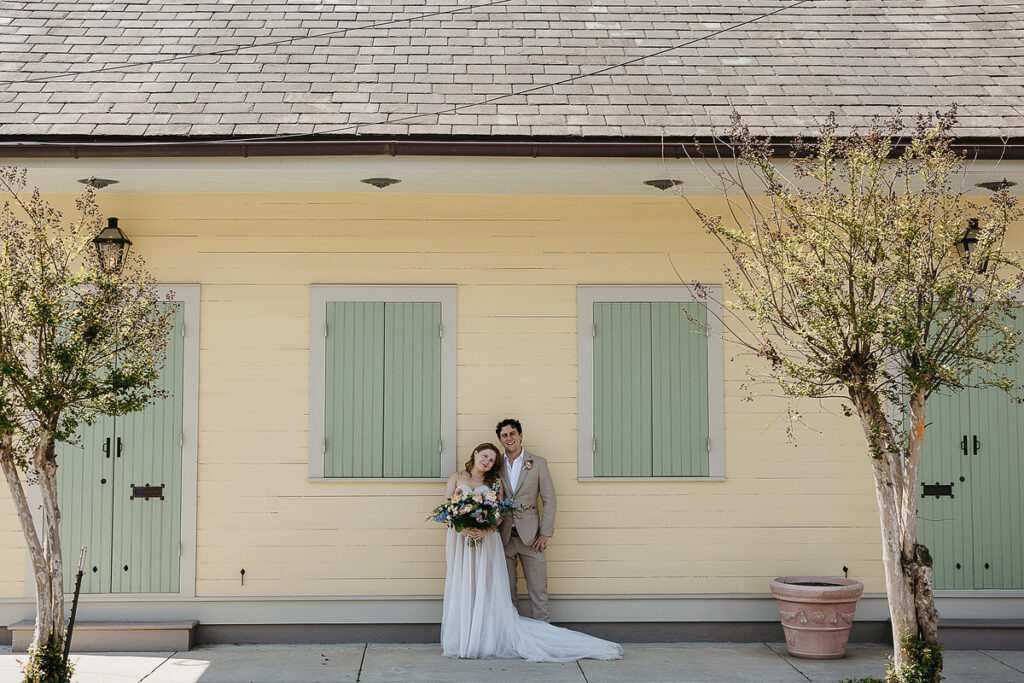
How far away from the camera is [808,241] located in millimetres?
5230

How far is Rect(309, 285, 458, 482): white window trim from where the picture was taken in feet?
25.3

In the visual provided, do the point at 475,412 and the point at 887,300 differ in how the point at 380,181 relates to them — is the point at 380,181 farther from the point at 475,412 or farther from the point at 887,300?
the point at 887,300

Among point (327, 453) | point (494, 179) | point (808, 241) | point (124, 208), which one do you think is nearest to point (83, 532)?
point (327, 453)

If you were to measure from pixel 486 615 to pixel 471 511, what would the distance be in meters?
0.76

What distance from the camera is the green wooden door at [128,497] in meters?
7.56

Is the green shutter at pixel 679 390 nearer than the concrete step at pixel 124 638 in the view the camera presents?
No

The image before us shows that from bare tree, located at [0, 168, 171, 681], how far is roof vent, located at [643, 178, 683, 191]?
12.0 ft

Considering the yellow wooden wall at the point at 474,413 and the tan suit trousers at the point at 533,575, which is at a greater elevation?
the yellow wooden wall at the point at 474,413

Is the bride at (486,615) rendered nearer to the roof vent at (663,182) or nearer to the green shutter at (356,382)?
the green shutter at (356,382)

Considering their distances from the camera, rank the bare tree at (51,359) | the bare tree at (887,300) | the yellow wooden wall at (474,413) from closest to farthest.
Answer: the bare tree at (887,300)
the bare tree at (51,359)
the yellow wooden wall at (474,413)

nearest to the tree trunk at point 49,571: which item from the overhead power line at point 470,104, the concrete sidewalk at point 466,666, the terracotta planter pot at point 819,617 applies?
the concrete sidewalk at point 466,666

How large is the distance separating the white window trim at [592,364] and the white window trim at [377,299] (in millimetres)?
983

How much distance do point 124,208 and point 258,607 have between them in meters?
3.18

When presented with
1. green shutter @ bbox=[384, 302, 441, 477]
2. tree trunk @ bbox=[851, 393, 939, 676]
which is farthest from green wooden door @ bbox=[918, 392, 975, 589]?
green shutter @ bbox=[384, 302, 441, 477]
